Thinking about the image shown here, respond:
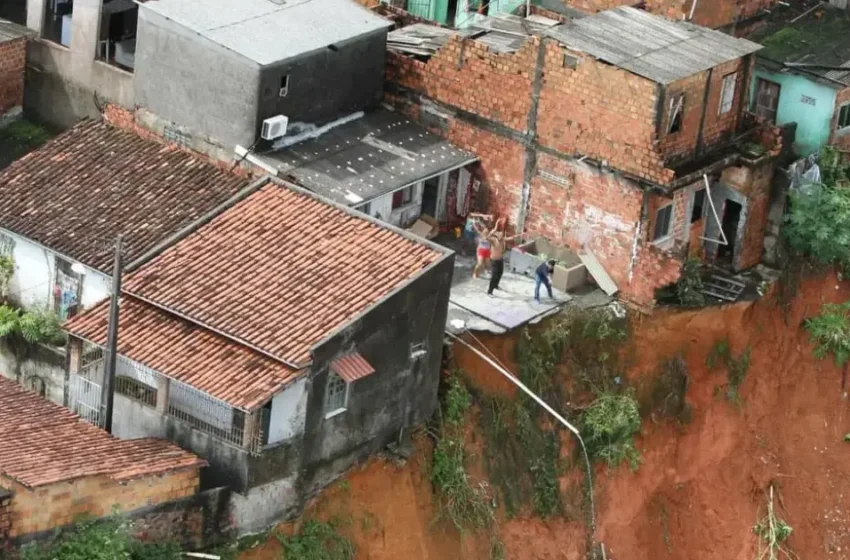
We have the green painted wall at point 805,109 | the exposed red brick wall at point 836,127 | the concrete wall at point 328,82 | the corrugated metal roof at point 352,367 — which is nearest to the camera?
the corrugated metal roof at point 352,367

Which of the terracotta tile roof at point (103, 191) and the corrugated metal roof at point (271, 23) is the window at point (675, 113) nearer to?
the corrugated metal roof at point (271, 23)

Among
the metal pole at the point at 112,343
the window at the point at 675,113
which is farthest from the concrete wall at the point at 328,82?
the window at the point at 675,113

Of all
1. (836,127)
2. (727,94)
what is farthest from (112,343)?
(836,127)

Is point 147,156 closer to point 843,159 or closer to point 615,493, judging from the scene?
point 615,493

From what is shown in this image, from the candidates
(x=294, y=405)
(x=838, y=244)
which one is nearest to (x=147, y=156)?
(x=294, y=405)

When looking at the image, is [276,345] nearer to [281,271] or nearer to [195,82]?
[281,271]
